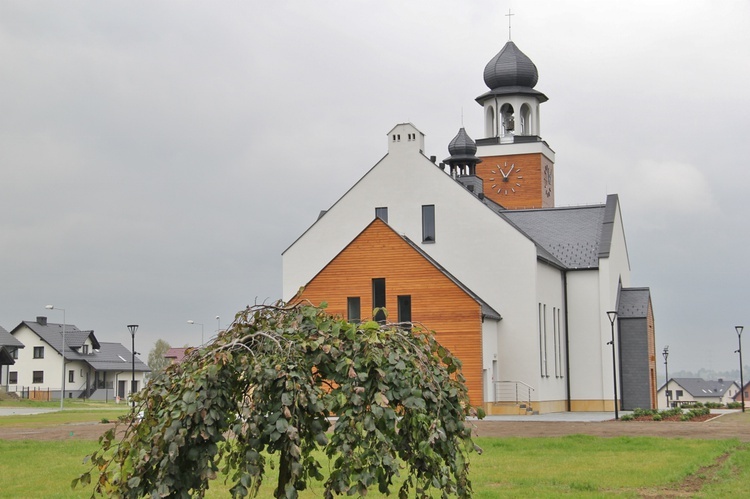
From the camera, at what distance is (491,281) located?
150 feet

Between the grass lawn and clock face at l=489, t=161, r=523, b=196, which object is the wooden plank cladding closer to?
the grass lawn

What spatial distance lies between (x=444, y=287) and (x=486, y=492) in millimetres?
26577

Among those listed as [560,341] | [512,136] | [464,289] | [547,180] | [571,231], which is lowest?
[560,341]

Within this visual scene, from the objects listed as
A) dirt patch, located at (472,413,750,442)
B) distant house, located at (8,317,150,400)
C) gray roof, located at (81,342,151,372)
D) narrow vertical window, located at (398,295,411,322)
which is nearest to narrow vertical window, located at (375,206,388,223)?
narrow vertical window, located at (398,295,411,322)

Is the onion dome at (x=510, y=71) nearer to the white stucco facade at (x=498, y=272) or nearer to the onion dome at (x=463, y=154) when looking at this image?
the onion dome at (x=463, y=154)

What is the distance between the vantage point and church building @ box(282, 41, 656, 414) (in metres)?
42.2

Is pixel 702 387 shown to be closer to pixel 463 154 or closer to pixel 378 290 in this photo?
pixel 463 154

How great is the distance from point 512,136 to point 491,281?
18.2 meters

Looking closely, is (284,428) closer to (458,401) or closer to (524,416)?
(458,401)

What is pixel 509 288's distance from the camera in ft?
148

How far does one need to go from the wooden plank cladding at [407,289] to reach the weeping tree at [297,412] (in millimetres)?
31985

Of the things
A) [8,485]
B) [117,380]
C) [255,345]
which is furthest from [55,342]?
[255,345]

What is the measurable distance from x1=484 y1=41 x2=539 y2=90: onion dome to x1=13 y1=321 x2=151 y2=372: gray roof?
170 ft

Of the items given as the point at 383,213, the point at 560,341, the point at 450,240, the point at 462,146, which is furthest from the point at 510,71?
the point at 560,341
